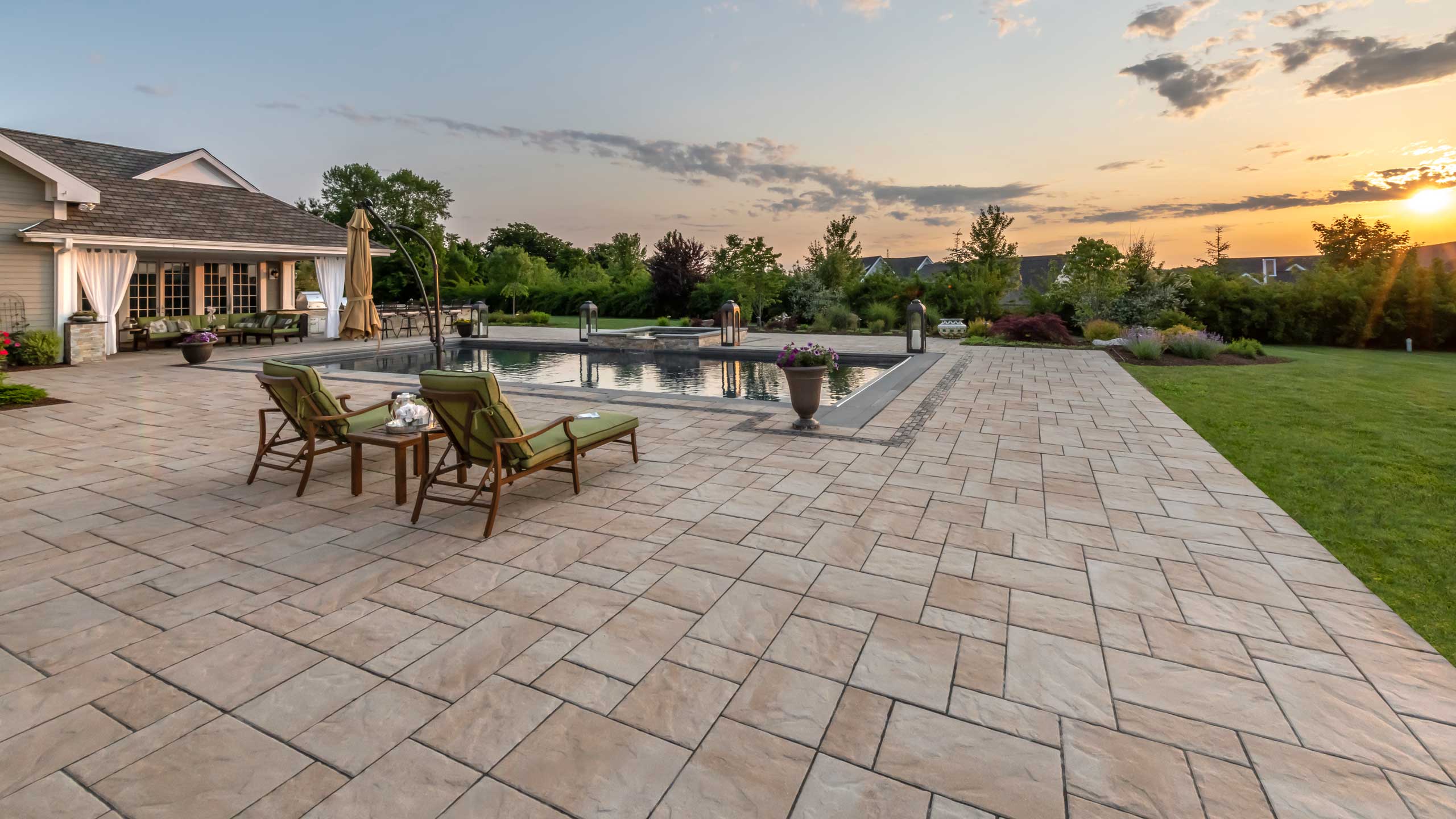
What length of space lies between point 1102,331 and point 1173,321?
1822mm

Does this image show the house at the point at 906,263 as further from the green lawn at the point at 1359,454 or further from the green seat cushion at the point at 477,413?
the green seat cushion at the point at 477,413

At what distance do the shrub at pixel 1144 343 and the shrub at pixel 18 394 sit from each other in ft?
55.2

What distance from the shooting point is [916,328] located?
14312 mm

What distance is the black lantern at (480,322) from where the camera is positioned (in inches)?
755

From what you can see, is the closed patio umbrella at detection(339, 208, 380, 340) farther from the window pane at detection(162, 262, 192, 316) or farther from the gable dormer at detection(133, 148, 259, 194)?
the gable dormer at detection(133, 148, 259, 194)

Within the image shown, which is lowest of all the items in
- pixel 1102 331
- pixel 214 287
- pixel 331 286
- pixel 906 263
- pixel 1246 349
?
pixel 1246 349

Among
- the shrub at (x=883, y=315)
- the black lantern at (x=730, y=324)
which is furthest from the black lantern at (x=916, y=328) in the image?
the shrub at (x=883, y=315)

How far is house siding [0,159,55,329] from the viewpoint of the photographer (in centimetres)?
1186

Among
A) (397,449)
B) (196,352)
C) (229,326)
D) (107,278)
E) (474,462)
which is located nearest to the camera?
(474,462)

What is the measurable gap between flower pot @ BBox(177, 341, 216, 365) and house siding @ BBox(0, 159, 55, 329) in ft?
9.77

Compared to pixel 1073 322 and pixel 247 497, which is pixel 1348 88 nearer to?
pixel 1073 322

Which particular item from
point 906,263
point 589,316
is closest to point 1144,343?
point 589,316

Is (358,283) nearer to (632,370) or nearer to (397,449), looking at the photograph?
(397,449)

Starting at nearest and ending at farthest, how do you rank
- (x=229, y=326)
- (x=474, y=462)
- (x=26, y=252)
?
(x=474, y=462)
(x=26, y=252)
(x=229, y=326)
